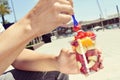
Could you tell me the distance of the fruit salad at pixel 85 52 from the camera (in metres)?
1.66

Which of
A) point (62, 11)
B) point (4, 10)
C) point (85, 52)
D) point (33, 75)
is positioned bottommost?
point (4, 10)

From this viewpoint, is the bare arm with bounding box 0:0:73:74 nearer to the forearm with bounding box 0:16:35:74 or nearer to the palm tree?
the forearm with bounding box 0:16:35:74

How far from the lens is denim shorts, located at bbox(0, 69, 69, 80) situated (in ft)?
5.93

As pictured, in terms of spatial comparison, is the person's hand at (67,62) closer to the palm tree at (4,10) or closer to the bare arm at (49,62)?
the bare arm at (49,62)

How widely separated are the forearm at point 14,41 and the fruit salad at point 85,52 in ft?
1.16

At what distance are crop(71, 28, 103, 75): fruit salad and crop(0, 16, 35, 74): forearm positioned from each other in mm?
354

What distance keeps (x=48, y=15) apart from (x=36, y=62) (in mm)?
664

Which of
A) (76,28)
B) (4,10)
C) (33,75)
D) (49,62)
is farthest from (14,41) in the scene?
(4,10)

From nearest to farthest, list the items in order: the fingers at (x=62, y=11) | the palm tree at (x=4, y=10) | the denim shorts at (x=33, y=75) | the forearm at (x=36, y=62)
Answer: the fingers at (x=62, y=11), the denim shorts at (x=33, y=75), the forearm at (x=36, y=62), the palm tree at (x=4, y=10)

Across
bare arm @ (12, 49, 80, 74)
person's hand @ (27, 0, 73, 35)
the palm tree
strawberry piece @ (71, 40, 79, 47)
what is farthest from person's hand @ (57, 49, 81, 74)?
the palm tree

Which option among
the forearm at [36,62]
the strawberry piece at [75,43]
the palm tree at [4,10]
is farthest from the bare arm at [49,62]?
the palm tree at [4,10]

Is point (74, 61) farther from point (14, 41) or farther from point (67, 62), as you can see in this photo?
point (14, 41)

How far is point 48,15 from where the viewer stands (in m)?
1.37

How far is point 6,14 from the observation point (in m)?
40.6
